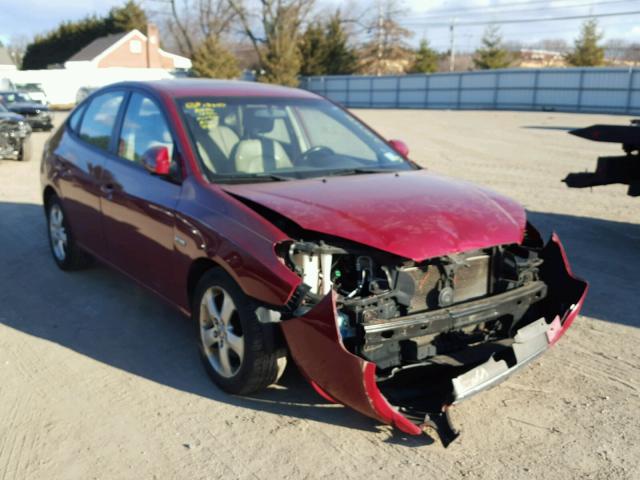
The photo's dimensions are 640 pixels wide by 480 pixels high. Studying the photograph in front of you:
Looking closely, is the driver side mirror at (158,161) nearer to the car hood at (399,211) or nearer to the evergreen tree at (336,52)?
the car hood at (399,211)

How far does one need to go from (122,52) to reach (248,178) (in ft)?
199

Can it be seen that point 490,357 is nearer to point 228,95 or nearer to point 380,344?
point 380,344

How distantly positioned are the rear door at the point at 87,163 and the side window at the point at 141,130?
0.24 m

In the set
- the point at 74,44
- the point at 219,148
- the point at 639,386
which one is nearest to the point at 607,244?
the point at 639,386

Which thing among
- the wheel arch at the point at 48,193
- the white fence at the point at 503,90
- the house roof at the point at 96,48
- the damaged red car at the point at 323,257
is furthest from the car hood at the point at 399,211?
the house roof at the point at 96,48

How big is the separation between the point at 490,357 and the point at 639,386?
1.16m

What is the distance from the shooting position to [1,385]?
3.98 metres

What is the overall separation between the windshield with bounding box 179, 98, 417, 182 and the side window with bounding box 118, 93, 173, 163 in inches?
8.0

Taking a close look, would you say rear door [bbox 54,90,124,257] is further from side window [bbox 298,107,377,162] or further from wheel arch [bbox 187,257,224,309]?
side window [bbox 298,107,377,162]

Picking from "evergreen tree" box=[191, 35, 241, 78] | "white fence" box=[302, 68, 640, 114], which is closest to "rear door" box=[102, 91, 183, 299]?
"white fence" box=[302, 68, 640, 114]

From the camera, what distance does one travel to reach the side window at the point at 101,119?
5.18 meters

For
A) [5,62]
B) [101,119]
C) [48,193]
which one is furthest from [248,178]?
[5,62]

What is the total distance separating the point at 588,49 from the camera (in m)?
45.3

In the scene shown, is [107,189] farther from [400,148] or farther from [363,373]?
[363,373]
